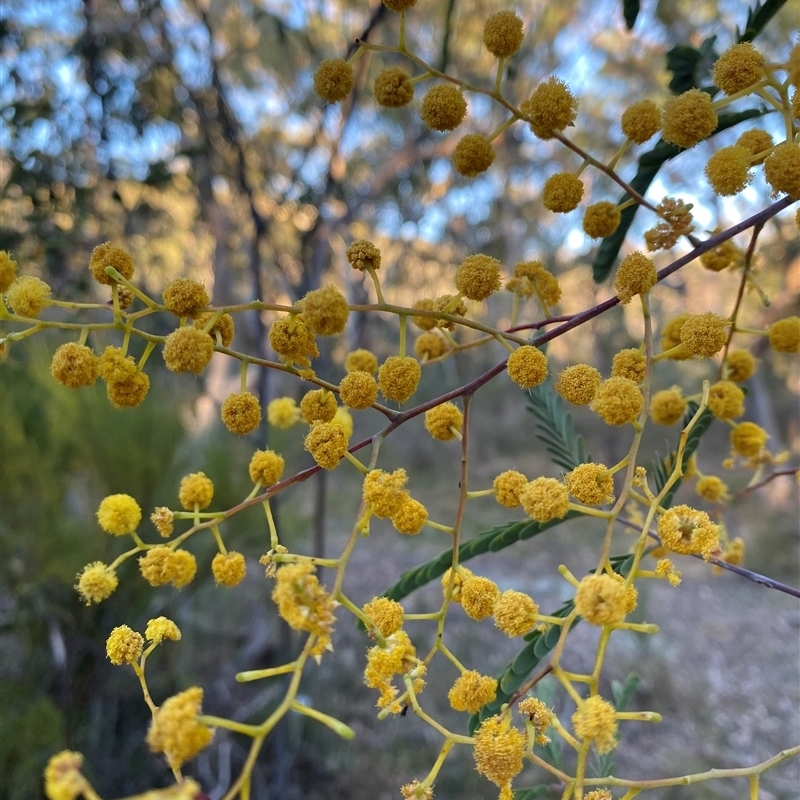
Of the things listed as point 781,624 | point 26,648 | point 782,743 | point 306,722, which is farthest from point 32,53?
point 781,624

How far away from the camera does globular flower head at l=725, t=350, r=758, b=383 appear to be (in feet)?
1.60

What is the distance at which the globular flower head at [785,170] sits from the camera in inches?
12.7

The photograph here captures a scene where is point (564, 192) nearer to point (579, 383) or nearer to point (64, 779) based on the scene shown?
point (579, 383)

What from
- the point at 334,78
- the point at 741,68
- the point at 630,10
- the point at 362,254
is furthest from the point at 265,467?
the point at 630,10

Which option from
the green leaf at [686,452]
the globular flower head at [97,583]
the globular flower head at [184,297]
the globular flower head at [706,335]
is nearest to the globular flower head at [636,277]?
the globular flower head at [706,335]

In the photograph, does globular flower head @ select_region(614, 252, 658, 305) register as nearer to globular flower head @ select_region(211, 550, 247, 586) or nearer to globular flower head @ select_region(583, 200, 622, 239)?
globular flower head @ select_region(583, 200, 622, 239)

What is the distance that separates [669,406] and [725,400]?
0.14 ft

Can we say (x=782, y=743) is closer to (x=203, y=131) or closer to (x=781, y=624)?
(x=781, y=624)

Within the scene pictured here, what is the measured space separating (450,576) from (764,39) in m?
2.75

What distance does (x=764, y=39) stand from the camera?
2273 millimetres

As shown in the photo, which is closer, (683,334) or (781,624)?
(683,334)

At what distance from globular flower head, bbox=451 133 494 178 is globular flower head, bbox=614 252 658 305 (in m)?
0.13

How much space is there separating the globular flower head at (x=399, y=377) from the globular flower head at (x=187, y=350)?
10 centimetres

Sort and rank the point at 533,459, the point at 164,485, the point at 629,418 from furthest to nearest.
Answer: the point at 533,459
the point at 164,485
the point at 629,418
